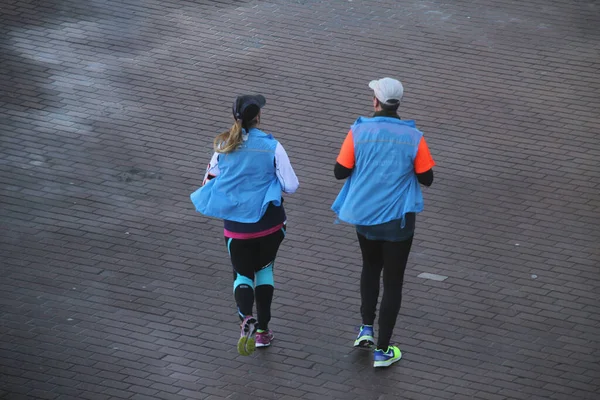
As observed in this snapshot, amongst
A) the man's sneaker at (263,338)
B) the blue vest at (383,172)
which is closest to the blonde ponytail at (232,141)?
the blue vest at (383,172)

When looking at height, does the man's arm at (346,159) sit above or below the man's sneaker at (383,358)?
above

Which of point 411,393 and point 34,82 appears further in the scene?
point 34,82

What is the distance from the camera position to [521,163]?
33.1 feet

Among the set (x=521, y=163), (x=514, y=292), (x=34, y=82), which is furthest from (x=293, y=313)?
(x=34, y=82)

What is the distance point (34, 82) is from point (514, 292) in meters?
6.14

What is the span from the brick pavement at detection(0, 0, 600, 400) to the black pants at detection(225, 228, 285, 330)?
508mm

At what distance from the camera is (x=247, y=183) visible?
683cm

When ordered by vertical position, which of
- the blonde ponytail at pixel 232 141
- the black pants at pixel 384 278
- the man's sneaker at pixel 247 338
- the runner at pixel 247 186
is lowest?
the man's sneaker at pixel 247 338

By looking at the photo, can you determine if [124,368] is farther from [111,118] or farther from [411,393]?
[111,118]

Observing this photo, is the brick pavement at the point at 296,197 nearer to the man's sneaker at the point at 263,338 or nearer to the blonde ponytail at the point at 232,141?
the man's sneaker at the point at 263,338

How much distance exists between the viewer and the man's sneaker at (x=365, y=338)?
24.2 ft

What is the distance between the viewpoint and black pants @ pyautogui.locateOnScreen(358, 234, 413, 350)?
686 cm

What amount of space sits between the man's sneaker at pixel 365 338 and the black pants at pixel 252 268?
741 mm

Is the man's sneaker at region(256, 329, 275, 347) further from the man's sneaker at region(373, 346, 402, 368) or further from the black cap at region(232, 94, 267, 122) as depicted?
the black cap at region(232, 94, 267, 122)
